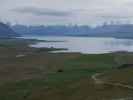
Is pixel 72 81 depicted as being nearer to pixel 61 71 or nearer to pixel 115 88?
pixel 115 88

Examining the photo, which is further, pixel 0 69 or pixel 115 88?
pixel 0 69

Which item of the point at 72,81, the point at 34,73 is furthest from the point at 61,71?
the point at 72,81

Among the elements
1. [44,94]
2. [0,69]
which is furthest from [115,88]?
[0,69]

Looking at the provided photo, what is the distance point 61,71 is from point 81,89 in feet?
56.1

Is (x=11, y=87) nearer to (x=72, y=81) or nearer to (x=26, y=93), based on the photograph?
(x=26, y=93)

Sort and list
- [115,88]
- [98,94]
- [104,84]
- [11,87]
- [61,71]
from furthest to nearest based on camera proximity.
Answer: [61,71]
[11,87]
[104,84]
[115,88]
[98,94]

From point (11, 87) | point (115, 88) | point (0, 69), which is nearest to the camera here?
point (115, 88)

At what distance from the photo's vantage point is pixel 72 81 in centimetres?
3984

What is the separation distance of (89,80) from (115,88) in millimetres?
6203

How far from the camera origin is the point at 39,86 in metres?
38.1

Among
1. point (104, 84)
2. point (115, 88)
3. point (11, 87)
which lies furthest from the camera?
point (11, 87)

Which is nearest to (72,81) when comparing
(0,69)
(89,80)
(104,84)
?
(89,80)

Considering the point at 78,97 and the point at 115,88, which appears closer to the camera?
the point at 78,97

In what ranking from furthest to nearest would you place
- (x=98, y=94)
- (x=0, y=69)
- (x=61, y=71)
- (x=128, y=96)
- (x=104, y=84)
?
(x=0, y=69)
(x=61, y=71)
(x=104, y=84)
(x=98, y=94)
(x=128, y=96)
